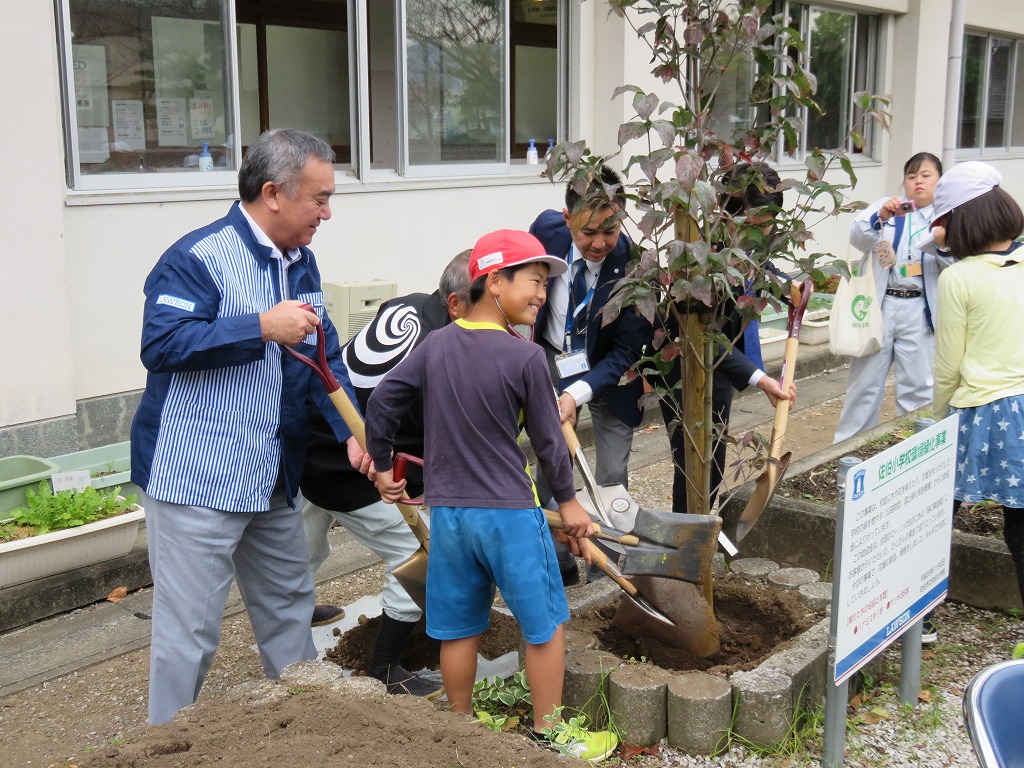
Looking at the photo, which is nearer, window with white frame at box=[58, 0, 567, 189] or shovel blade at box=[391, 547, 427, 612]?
shovel blade at box=[391, 547, 427, 612]

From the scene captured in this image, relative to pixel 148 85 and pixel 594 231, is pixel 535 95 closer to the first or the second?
pixel 148 85

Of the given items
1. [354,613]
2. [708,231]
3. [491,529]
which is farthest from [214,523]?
[708,231]

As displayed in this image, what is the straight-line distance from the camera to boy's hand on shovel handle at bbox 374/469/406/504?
318cm

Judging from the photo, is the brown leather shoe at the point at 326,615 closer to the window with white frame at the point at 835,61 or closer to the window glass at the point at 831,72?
the window with white frame at the point at 835,61

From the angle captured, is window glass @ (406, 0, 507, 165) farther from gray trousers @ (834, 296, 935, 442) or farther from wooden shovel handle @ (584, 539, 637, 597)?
wooden shovel handle @ (584, 539, 637, 597)

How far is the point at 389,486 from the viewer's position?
319cm

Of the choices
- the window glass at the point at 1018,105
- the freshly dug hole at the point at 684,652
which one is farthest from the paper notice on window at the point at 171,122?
the window glass at the point at 1018,105

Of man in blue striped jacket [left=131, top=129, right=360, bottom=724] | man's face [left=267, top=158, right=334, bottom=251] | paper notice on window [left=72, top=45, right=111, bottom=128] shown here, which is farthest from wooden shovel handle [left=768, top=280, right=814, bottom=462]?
paper notice on window [left=72, top=45, right=111, bottom=128]

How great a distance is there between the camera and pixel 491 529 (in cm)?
301

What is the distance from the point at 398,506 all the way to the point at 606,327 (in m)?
1.32

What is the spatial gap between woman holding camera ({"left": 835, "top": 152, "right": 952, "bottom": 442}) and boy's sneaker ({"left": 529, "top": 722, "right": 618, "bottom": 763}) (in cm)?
377

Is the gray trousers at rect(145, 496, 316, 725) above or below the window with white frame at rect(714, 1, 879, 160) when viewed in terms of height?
below

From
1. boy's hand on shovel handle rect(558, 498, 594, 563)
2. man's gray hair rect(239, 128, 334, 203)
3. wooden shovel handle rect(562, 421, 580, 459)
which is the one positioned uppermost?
man's gray hair rect(239, 128, 334, 203)

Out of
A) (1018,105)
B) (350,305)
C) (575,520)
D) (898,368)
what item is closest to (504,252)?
(575,520)
